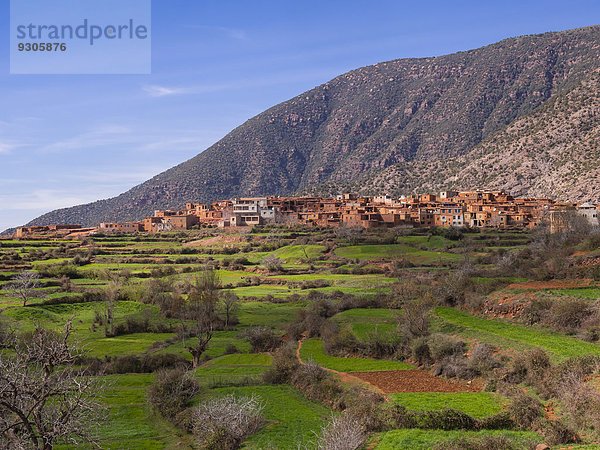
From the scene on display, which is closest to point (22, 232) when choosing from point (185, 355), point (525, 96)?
point (185, 355)

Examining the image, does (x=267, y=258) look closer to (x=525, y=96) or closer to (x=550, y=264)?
(x=550, y=264)

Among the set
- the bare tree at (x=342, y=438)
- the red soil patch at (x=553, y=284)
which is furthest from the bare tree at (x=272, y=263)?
the bare tree at (x=342, y=438)

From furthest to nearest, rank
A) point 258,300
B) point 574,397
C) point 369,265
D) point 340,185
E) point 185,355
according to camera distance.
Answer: point 340,185 < point 369,265 < point 258,300 < point 185,355 < point 574,397

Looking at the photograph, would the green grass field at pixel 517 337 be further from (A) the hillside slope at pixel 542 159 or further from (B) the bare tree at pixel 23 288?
(A) the hillside slope at pixel 542 159

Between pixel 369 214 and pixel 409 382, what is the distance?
2745 inches

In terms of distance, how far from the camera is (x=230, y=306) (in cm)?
4784

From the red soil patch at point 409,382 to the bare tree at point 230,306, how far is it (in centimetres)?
1841

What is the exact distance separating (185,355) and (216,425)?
53.1ft

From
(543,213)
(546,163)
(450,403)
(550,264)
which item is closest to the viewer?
(450,403)

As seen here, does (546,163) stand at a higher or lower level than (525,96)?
lower

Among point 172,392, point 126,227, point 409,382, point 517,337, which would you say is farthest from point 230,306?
point 126,227

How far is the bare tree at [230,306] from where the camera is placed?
44500 mm

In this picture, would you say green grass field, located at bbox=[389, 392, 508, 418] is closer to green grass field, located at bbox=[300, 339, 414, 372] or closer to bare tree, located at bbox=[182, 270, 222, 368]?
green grass field, located at bbox=[300, 339, 414, 372]

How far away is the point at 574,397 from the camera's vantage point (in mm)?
17062
